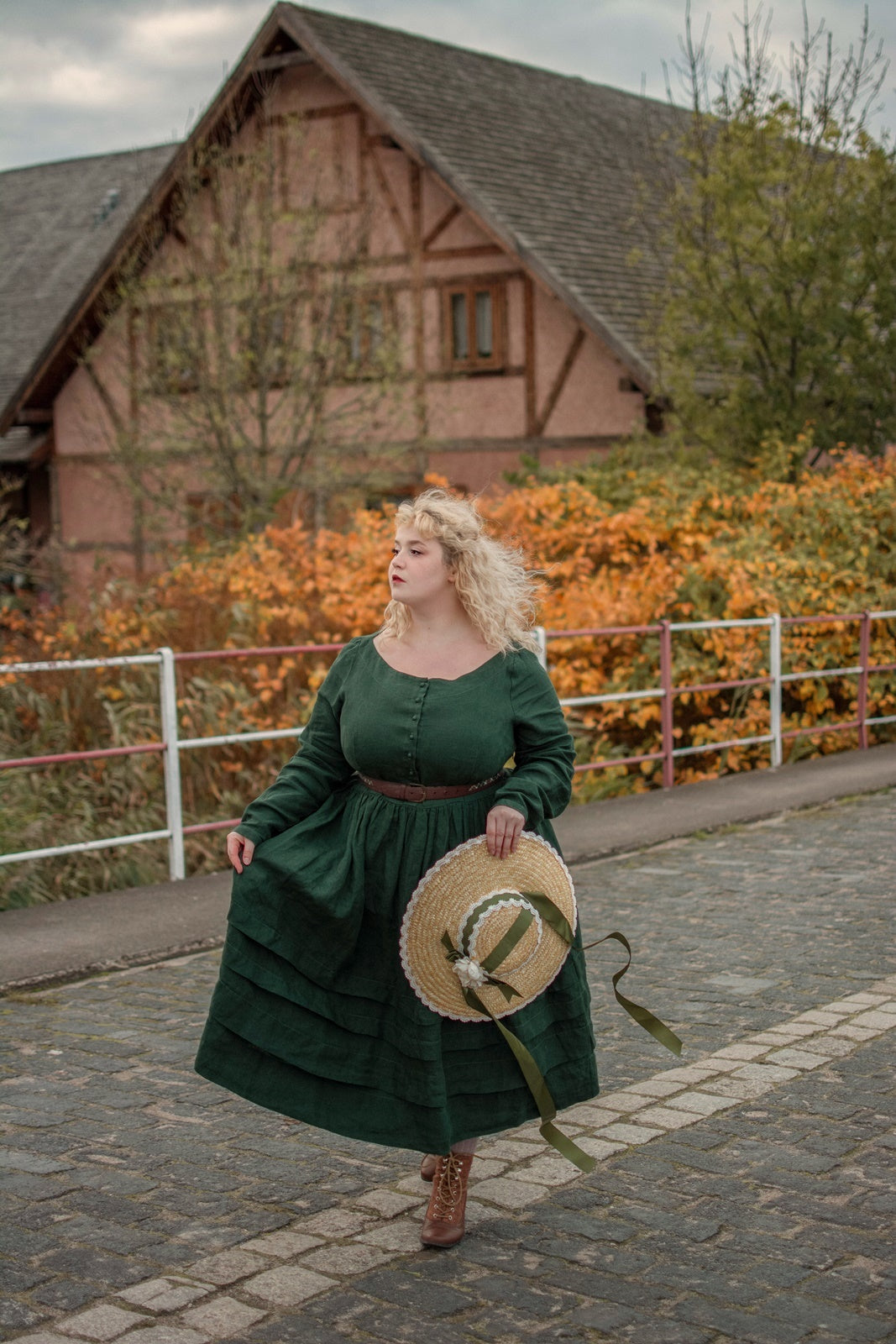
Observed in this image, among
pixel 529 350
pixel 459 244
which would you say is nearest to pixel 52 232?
pixel 459 244

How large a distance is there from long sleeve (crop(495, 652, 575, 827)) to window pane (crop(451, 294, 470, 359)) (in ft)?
59.1

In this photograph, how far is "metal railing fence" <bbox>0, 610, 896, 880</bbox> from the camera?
8273 millimetres

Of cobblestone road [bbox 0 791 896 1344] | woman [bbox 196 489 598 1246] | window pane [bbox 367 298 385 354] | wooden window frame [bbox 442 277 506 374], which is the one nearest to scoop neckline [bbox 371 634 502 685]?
woman [bbox 196 489 598 1246]

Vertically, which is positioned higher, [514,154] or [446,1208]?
[514,154]

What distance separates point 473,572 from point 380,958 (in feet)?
3.28

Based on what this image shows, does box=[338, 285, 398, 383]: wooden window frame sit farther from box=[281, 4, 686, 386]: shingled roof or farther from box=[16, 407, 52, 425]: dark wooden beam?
box=[16, 407, 52, 425]: dark wooden beam

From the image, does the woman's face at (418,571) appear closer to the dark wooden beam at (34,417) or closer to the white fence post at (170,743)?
the white fence post at (170,743)

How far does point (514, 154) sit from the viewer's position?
22.7 metres

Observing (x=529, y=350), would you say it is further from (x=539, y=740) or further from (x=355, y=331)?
(x=539, y=740)

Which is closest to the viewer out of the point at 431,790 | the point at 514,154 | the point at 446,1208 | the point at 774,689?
the point at 446,1208

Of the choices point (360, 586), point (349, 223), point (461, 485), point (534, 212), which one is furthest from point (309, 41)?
point (360, 586)

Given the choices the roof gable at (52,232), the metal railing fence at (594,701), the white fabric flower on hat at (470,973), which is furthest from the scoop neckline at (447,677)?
the roof gable at (52,232)

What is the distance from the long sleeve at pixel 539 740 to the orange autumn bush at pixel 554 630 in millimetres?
5460

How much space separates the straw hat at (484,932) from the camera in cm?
391
